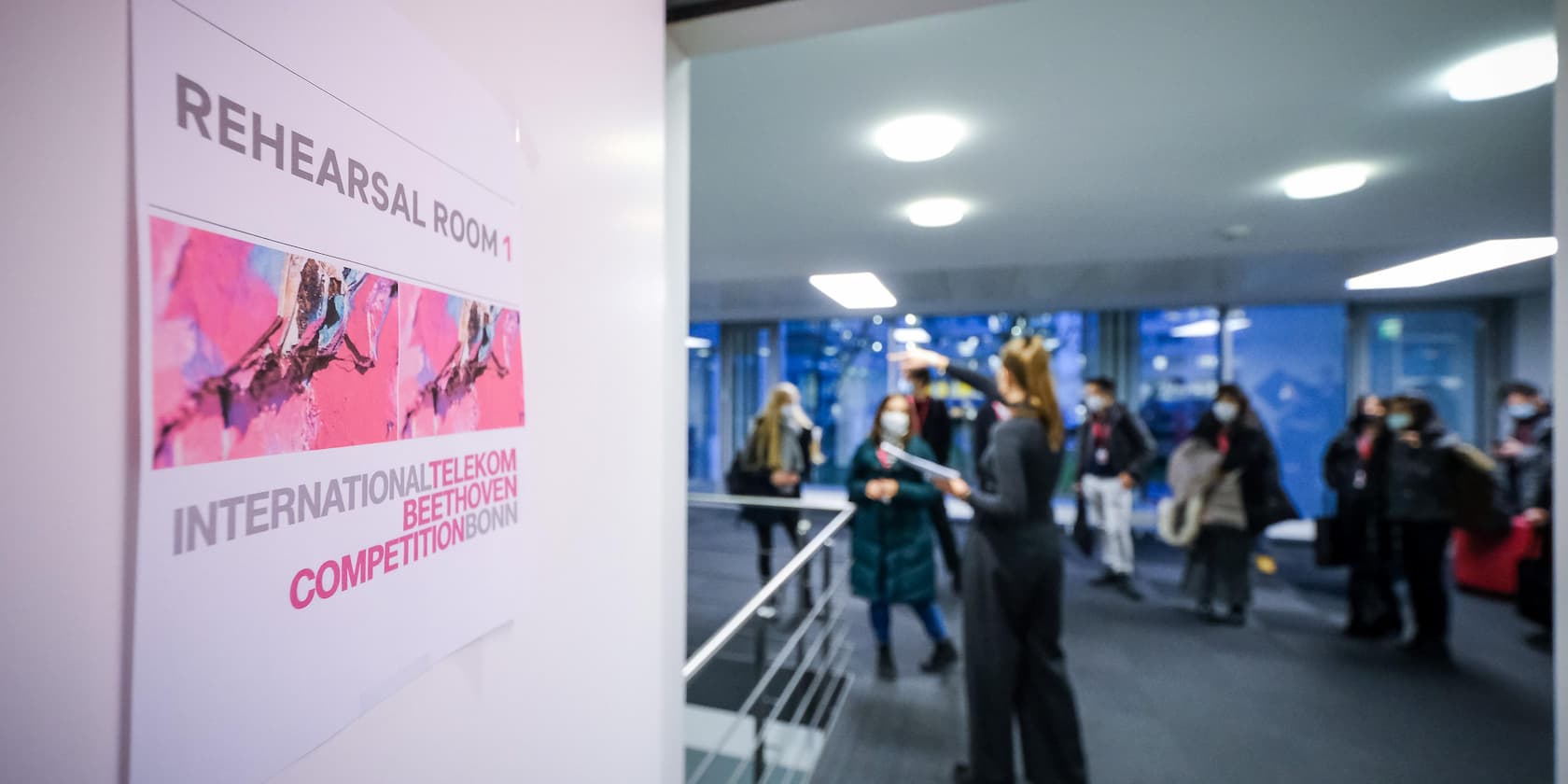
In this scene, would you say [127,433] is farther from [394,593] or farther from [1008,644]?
[1008,644]

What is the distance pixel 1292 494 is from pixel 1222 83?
5532 millimetres

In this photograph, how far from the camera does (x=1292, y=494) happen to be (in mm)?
5391

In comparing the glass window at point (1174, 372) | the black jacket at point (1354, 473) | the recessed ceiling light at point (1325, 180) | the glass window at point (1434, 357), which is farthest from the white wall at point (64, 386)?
the glass window at point (1434, 357)

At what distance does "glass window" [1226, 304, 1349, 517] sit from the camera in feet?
17.1

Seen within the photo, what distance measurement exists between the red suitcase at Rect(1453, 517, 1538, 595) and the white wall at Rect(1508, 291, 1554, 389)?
2.05m

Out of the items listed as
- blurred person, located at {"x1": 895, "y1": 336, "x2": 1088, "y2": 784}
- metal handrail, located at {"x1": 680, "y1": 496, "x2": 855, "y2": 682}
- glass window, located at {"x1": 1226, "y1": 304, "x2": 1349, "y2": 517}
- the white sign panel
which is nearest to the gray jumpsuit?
blurred person, located at {"x1": 895, "y1": 336, "x2": 1088, "y2": 784}

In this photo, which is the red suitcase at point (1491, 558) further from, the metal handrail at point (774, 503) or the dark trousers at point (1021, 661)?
the metal handrail at point (774, 503)

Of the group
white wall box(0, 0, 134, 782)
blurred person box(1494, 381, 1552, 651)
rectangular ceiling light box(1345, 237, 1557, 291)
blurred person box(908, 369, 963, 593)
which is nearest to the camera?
white wall box(0, 0, 134, 782)

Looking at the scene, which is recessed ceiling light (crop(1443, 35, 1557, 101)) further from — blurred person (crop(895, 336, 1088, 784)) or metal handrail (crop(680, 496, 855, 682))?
metal handrail (crop(680, 496, 855, 682))

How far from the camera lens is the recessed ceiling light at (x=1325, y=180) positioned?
2004mm

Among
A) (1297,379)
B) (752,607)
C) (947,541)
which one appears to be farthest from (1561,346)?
(1297,379)

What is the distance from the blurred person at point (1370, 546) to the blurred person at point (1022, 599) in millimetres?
2326

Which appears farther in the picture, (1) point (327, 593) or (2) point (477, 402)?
(2) point (477, 402)

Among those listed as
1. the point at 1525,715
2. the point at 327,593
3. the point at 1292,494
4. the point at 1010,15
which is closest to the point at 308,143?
the point at 327,593
